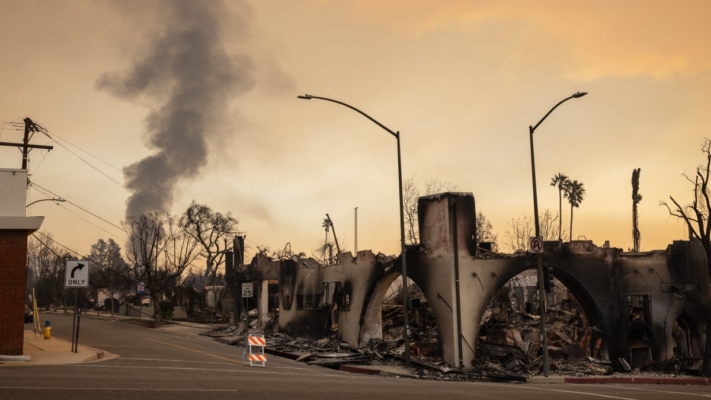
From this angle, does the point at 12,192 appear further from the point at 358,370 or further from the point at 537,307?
the point at 537,307

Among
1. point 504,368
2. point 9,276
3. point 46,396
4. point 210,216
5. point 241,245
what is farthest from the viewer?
point 210,216

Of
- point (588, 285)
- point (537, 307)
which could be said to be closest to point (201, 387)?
point (537, 307)

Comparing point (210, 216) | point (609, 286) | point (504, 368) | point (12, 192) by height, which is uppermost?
point (210, 216)

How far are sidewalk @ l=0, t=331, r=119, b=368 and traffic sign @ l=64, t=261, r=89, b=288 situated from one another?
2.44 metres

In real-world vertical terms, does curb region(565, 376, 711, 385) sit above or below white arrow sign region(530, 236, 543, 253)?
below

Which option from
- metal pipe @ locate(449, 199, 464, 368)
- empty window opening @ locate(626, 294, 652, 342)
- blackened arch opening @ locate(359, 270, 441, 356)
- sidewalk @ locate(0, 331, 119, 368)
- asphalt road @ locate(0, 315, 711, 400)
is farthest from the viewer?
blackened arch opening @ locate(359, 270, 441, 356)

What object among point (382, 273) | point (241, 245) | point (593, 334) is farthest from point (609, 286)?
point (241, 245)

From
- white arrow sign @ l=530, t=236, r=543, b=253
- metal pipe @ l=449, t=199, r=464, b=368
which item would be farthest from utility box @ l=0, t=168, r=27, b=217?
white arrow sign @ l=530, t=236, r=543, b=253

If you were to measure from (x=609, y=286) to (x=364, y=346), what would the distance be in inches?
428

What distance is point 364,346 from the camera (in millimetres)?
31266

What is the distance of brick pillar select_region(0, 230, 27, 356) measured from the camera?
21.0m

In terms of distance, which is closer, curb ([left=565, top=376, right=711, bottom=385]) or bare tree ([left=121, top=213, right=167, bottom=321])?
curb ([left=565, top=376, right=711, bottom=385])

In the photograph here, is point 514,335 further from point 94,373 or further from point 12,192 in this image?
point 12,192

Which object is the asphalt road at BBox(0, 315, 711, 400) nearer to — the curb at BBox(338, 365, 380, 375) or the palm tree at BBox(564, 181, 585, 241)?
the curb at BBox(338, 365, 380, 375)
